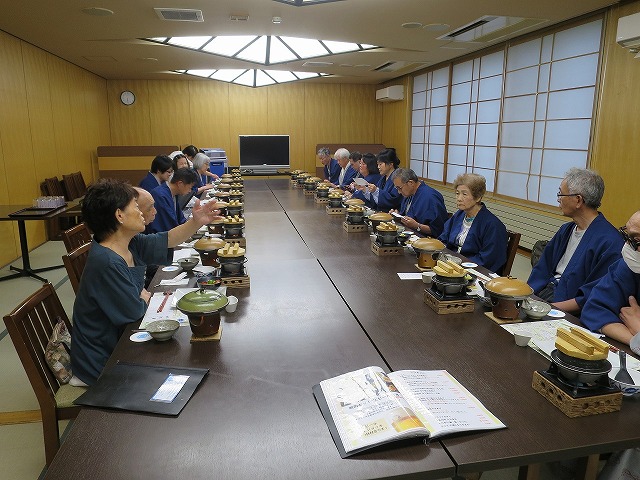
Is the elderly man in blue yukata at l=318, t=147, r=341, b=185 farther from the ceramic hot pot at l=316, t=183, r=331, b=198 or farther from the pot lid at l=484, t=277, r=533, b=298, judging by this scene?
the pot lid at l=484, t=277, r=533, b=298

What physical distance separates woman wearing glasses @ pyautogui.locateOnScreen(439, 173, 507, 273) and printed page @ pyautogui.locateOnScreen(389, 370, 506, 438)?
1.72 meters

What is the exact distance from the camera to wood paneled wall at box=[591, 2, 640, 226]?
172 inches

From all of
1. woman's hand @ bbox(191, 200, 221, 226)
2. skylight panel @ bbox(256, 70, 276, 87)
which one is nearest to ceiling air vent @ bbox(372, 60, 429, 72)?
skylight panel @ bbox(256, 70, 276, 87)

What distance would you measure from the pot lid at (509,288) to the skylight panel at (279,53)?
6.33 m

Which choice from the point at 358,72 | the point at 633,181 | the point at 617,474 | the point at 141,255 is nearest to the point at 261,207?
the point at 141,255

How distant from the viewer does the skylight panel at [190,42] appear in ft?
21.6

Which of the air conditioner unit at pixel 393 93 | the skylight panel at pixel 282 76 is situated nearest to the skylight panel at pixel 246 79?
the skylight panel at pixel 282 76

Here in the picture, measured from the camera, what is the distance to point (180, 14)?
189 inches

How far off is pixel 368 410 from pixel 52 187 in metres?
6.81

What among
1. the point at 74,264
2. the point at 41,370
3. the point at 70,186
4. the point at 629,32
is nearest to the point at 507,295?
the point at 41,370

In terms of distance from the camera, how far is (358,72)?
29.8 ft

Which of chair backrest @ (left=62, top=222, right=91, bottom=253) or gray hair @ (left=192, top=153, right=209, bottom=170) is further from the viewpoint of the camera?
gray hair @ (left=192, top=153, right=209, bottom=170)

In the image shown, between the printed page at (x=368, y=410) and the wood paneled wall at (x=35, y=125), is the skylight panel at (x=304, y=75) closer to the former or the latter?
the wood paneled wall at (x=35, y=125)

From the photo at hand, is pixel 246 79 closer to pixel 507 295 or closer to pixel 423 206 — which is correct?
pixel 423 206
